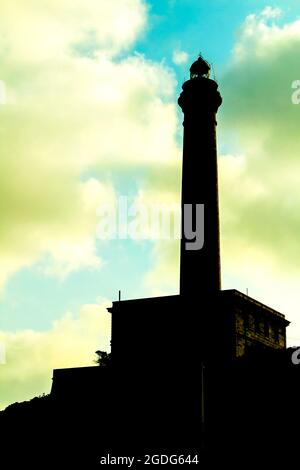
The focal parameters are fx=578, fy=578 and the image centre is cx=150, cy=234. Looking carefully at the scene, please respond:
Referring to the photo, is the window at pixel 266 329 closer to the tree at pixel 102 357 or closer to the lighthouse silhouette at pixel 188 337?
the lighthouse silhouette at pixel 188 337

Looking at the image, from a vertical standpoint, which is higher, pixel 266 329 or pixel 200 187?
pixel 200 187

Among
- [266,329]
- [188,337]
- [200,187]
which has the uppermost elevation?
[200,187]

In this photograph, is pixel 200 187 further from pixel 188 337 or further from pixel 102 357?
pixel 102 357

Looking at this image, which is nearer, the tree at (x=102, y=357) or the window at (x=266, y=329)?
the window at (x=266, y=329)

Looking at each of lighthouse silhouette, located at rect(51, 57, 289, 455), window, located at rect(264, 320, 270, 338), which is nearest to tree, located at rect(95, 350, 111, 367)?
lighthouse silhouette, located at rect(51, 57, 289, 455)

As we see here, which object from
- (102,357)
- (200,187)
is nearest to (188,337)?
(200,187)

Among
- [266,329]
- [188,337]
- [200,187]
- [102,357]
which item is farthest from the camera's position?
[102,357]

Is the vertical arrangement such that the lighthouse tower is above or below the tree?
above

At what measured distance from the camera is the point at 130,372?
2789cm

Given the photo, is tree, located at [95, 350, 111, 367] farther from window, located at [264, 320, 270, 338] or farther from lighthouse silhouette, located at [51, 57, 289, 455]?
window, located at [264, 320, 270, 338]

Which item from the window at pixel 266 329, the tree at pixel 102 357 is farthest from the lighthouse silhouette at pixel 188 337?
the tree at pixel 102 357

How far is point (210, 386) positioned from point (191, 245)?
11.5 meters
